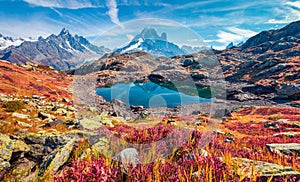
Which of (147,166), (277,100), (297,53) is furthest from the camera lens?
(297,53)

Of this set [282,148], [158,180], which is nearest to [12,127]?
[158,180]

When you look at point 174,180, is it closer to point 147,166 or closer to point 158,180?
point 158,180

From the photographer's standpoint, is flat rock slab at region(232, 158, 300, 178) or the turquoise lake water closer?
flat rock slab at region(232, 158, 300, 178)

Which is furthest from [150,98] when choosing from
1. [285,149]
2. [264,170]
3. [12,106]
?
[264,170]

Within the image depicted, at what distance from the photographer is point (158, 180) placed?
4.34 metres

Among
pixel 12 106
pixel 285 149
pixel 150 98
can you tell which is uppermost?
pixel 150 98

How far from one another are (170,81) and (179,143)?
5808 inches

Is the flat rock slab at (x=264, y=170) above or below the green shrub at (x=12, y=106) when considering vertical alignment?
below

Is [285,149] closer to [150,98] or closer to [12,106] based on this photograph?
[12,106]

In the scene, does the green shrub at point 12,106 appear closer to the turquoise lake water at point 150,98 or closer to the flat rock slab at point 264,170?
the flat rock slab at point 264,170

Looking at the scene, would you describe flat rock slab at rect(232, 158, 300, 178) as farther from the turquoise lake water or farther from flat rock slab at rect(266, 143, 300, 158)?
the turquoise lake water

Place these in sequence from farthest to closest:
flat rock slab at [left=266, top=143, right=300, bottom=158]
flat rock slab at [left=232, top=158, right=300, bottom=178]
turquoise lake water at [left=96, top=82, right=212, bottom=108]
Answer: turquoise lake water at [left=96, top=82, right=212, bottom=108] → flat rock slab at [left=266, top=143, right=300, bottom=158] → flat rock slab at [left=232, top=158, right=300, bottom=178]

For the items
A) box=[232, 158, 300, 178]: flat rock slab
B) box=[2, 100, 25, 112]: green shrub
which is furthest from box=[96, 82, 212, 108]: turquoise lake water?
box=[232, 158, 300, 178]: flat rock slab

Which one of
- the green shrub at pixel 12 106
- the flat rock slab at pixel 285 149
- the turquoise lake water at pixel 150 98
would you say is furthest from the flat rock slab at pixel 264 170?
the turquoise lake water at pixel 150 98
